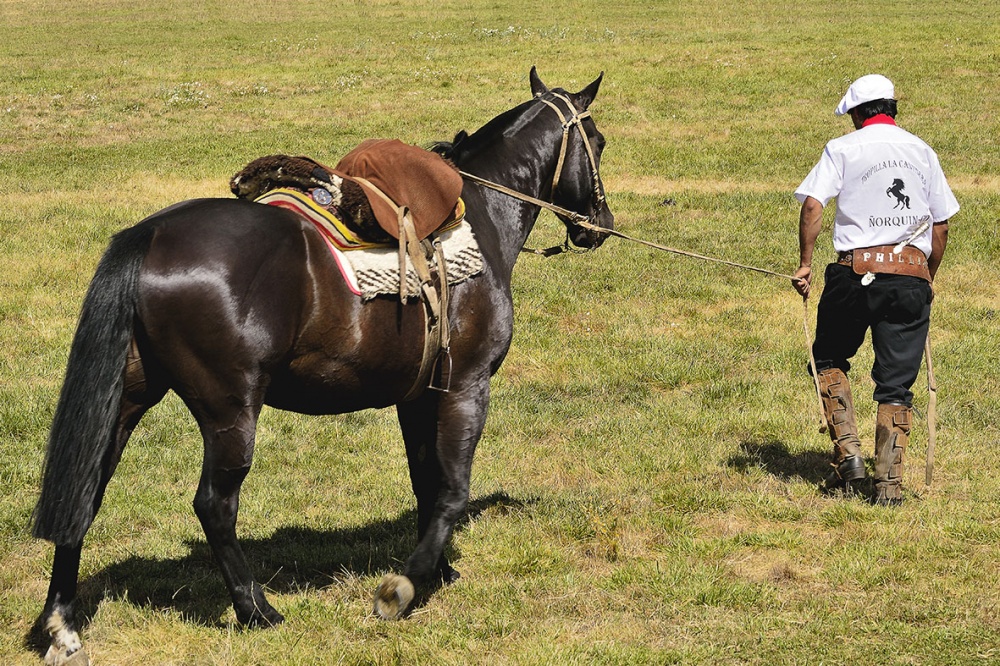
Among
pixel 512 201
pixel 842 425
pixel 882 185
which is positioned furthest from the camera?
pixel 842 425

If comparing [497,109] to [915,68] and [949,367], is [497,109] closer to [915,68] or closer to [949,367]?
[915,68]


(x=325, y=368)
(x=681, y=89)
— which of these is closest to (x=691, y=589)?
(x=325, y=368)

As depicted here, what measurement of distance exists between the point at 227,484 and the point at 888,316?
4.41m

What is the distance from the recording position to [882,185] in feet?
22.7

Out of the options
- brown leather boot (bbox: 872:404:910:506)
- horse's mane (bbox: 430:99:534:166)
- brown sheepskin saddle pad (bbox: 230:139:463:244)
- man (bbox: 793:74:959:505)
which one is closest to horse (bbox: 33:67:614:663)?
brown sheepskin saddle pad (bbox: 230:139:463:244)

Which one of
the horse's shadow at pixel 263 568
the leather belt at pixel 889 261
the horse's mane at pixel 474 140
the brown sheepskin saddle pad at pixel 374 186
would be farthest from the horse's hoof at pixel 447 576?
the leather belt at pixel 889 261

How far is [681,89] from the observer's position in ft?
94.1

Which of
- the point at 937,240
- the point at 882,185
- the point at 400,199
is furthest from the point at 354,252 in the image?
the point at 937,240

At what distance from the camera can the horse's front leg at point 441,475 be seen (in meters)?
5.47

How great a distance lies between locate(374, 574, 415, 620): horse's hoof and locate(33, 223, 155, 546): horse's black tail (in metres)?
1.49

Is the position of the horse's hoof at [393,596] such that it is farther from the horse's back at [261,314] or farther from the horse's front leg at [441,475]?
the horse's back at [261,314]

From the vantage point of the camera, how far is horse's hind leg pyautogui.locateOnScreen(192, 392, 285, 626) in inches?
198

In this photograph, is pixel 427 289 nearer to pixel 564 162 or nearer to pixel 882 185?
pixel 564 162

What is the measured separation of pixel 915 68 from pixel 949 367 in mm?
22069
